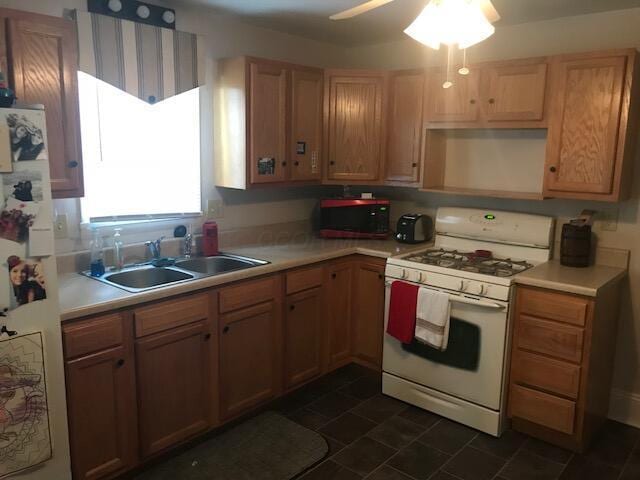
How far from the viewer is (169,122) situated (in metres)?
3.11

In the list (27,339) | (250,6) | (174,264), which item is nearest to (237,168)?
(174,264)

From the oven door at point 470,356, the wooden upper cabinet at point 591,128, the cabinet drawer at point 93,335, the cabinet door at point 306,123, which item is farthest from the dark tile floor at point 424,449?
the cabinet door at point 306,123

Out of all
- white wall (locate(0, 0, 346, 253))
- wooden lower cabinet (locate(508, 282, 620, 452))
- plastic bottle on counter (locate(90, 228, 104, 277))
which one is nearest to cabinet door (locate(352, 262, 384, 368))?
white wall (locate(0, 0, 346, 253))

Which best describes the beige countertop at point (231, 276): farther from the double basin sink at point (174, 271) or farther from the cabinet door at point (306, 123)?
the cabinet door at point (306, 123)

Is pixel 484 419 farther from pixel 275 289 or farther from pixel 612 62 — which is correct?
pixel 612 62

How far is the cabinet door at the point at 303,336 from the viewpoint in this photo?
125 inches

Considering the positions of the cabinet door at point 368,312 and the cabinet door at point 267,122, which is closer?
the cabinet door at point 267,122

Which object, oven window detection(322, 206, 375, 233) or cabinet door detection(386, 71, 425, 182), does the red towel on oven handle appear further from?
cabinet door detection(386, 71, 425, 182)

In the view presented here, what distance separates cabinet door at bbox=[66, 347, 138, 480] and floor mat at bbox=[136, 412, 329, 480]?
0.23 meters

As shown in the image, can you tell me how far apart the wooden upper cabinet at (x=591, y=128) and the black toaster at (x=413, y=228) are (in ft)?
3.06

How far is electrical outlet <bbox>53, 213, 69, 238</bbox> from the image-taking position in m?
2.66

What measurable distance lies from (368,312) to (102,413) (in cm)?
181

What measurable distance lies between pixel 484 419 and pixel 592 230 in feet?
4.23

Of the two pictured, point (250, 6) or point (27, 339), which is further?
point (250, 6)
